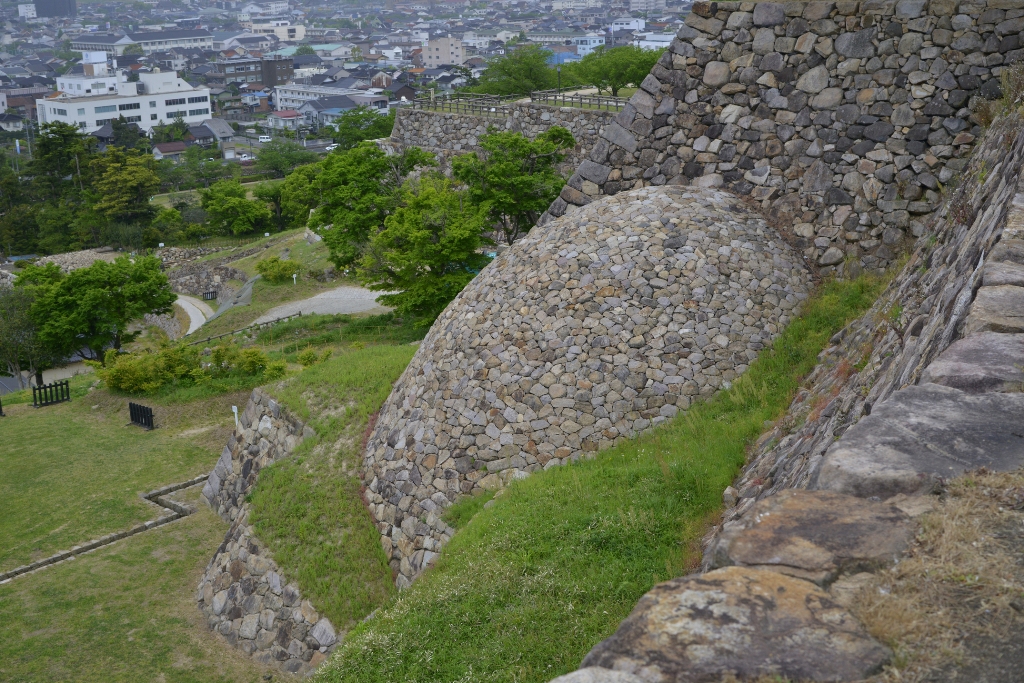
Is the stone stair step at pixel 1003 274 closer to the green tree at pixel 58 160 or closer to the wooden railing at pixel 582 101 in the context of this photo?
the wooden railing at pixel 582 101

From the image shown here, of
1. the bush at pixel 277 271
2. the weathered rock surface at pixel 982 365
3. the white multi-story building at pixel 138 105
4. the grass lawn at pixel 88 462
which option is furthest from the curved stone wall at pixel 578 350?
the white multi-story building at pixel 138 105

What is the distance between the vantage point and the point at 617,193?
13.4 metres

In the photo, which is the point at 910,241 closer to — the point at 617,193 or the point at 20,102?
the point at 617,193

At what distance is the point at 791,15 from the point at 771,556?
10376 millimetres

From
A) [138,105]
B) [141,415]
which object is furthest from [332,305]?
[138,105]

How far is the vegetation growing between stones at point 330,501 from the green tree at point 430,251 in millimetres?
9064

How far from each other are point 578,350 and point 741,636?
23.5 ft

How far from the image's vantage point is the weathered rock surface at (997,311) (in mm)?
4953

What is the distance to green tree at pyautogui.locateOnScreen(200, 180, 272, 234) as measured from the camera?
64.4m

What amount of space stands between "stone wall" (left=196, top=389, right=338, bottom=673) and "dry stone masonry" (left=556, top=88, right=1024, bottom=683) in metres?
6.73

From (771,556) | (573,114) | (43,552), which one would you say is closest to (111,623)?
(43,552)

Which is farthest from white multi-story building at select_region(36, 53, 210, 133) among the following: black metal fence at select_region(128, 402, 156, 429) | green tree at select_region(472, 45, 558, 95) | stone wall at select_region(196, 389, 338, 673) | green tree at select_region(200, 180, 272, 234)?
stone wall at select_region(196, 389, 338, 673)

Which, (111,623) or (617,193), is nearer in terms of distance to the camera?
(111,623)

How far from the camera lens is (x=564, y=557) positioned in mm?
7863
